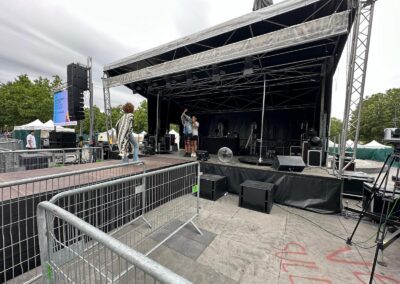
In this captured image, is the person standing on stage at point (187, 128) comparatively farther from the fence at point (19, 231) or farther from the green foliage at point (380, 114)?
the green foliage at point (380, 114)

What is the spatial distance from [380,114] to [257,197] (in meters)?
27.7

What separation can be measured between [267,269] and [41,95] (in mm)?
26014

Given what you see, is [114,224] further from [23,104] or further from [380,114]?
[380,114]

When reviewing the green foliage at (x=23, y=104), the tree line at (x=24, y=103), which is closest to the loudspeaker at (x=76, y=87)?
the tree line at (x=24, y=103)

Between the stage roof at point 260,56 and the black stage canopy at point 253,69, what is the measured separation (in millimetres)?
17

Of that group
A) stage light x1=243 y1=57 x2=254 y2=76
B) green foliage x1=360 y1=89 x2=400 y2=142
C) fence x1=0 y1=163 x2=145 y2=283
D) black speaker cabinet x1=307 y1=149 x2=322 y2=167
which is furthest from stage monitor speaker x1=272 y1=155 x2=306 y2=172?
green foliage x1=360 y1=89 x2=400 y2=142

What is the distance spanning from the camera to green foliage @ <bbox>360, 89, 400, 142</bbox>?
20.7 m

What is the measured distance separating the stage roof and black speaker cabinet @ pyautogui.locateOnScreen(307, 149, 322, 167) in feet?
9.12

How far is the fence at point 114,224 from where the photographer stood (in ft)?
3.27

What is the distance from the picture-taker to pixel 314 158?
18.4 ft

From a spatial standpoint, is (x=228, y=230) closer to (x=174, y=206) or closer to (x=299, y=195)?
(x=174, y=206)

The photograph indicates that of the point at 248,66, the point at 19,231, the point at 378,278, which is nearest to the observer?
the point at 19,231

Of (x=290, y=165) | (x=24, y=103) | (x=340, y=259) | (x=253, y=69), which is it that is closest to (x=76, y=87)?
(x=253, y=69)

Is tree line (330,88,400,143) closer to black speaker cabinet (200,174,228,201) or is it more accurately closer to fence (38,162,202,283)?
black speaker cabinet (200,174,228,201)
